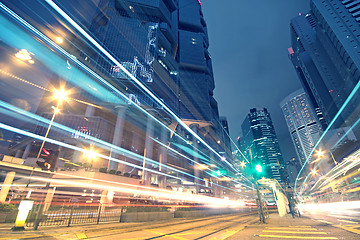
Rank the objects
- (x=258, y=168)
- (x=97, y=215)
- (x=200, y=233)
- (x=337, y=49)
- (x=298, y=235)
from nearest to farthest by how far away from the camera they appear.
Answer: (x=298, y=235) < (x=200, y=233) < (x=97, y=215) < (x=258, y=168) < (x=337, y=49)

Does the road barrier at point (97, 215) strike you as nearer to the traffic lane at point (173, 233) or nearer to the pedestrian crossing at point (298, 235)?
the traffic lane at point (173, 233)

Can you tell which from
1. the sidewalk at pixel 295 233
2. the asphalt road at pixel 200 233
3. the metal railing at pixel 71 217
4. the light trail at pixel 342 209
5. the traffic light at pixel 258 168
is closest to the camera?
the sidewalk at pixel 295 233

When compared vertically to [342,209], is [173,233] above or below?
above

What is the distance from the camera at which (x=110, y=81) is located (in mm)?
60156

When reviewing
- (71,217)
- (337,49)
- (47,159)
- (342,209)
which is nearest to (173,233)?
(71,217)

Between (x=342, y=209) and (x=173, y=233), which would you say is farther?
(x=342, y=209)

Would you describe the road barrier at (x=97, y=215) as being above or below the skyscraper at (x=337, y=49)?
below

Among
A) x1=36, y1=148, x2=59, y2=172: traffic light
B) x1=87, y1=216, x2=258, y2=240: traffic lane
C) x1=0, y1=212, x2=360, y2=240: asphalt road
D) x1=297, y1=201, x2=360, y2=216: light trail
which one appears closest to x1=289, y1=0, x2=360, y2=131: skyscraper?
x1=297, y1=201, x2=360, y2=216: light trail

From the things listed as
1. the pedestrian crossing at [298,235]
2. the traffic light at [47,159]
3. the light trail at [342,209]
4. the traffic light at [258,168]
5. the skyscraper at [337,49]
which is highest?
the skyscraper at [337,49]

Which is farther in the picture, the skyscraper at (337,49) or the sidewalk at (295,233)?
the skyscraper at (337,49)

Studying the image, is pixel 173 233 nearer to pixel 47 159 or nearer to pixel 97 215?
pixel 47 159

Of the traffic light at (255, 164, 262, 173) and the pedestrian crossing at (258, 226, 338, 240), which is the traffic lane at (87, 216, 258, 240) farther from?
the traffic light at (255, 164, 262, 173)

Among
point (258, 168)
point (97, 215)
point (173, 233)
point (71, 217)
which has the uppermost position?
point (258, 168)

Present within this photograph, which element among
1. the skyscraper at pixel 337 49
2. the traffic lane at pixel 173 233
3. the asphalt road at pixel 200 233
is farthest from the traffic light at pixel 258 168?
the skyscraper at pixel 337 49
